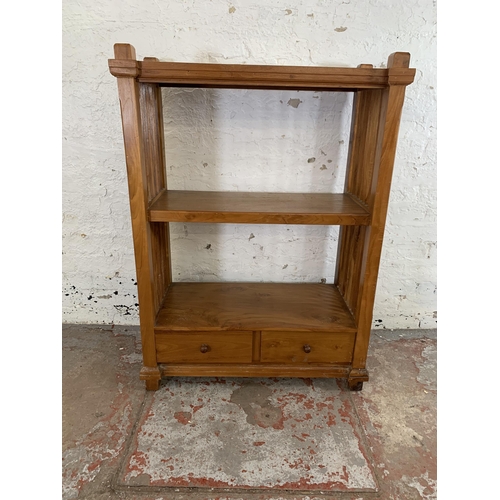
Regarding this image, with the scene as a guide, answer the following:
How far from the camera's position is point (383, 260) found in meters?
2.29

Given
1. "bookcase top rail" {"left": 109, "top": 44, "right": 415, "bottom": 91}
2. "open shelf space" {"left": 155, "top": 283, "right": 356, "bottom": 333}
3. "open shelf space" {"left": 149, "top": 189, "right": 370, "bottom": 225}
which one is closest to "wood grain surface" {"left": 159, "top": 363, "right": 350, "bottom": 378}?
"open shelf space" {"left": 155, "top": 283, "right": 356, "bottom": 333}

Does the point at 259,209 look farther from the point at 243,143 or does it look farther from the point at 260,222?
the point at 243,143

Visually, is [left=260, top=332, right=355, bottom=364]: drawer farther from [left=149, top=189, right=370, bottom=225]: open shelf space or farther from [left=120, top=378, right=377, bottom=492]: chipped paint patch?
[left=149, top=189, right=370, bottom=225]: open shelf space

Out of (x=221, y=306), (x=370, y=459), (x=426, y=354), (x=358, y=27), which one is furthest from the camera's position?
(x=426, y=354)

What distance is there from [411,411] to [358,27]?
76.3 inches

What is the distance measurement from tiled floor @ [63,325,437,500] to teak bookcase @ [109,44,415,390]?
0.41 ft

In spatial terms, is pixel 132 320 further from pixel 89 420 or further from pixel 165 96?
pixel 165 96

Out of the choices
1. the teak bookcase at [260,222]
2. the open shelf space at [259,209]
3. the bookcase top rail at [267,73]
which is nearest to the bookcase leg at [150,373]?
the teak bookcase at [260,222]

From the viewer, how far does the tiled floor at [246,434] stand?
4.71 feet

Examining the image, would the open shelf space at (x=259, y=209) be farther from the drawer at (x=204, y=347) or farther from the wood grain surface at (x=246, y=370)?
the wood grain surface at (x=246, y=370)

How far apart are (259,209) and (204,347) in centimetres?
74

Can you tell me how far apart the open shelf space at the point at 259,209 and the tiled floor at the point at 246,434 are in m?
0.90

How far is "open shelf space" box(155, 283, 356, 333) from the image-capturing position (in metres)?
1.83

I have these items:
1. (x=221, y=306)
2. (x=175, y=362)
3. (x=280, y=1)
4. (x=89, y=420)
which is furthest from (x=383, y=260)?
(x=89, y=420)
